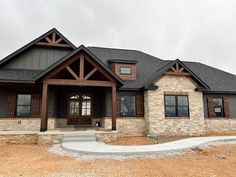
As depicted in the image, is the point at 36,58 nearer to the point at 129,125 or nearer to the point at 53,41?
the point at 53,41

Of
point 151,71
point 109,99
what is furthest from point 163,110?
point 151,71

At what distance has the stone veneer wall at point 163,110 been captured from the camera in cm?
1205

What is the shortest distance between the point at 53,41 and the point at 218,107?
14431 mm

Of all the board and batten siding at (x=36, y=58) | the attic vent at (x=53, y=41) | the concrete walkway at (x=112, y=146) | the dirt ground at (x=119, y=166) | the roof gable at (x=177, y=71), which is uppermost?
the attic vent at (x=53, y=41)

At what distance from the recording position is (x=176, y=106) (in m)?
12.7

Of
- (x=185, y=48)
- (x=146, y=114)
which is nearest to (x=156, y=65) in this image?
(x=146, y=114)

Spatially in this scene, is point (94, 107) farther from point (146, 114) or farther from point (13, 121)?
point (13, 121)

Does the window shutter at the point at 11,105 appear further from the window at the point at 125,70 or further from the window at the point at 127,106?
the window at the point at 125,70

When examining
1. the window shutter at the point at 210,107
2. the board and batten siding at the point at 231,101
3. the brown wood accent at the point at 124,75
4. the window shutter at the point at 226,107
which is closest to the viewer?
the brown wood accent at the point at 124,75

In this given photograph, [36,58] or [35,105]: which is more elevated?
[36,58]

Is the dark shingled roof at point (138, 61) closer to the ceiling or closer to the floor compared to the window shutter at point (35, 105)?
closer to the ceiling

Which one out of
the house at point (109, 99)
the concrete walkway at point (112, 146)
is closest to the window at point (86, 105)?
the house at point (109, 99)

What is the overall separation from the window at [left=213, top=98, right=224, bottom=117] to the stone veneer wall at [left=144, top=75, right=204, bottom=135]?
84.5 inches

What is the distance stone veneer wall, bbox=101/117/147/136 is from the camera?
12.0 metres
